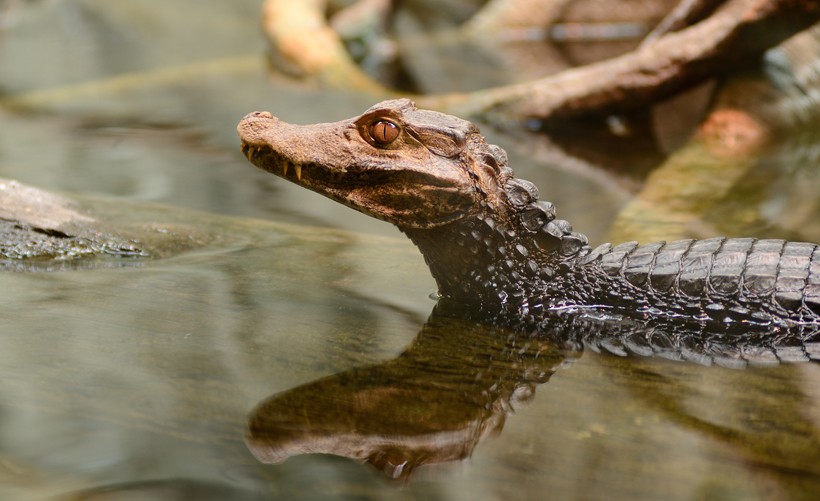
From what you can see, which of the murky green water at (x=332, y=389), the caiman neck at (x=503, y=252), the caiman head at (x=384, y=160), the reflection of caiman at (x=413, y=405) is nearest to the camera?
the murky green water at (x=332, y=389)

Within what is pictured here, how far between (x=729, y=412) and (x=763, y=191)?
2915 millimetres

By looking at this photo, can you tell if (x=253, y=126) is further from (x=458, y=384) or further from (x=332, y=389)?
(x=458, y=384)

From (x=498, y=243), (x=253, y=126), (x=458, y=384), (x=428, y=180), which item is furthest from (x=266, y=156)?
(x=458, y=384)

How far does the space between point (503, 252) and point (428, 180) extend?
42 cm

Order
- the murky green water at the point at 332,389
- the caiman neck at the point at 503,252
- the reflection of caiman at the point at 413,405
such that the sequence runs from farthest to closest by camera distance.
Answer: the caiman neck at the point at 503,252
the reflection of caiman at the point at 413,405
the murky green water at the point at 332,389

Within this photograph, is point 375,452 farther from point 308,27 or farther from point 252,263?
point 308,27

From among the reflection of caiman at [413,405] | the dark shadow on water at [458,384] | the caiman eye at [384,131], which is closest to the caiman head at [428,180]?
the caiman eye at [384,131]

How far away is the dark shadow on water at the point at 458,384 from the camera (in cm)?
204

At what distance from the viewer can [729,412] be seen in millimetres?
2320

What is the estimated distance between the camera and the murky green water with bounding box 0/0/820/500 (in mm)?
1889

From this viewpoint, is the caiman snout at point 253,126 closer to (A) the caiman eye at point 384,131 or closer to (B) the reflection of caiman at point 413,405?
(A) the caiman eye at point 384,131

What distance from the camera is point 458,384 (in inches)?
95.7

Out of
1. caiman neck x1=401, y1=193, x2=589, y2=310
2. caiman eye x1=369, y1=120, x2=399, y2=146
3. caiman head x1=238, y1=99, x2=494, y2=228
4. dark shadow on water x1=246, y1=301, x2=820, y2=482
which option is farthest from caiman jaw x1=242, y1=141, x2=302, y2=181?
dark shadow on water x1=246, y1=301, x2=820, y2=482

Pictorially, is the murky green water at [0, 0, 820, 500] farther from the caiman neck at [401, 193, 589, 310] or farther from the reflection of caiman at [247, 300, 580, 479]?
the caiman neck at [401, 193, 589, 310]
